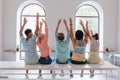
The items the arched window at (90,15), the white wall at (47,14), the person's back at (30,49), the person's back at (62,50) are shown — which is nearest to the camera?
the person's back at (30,49)

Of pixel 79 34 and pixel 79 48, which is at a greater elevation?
pixel 79 34

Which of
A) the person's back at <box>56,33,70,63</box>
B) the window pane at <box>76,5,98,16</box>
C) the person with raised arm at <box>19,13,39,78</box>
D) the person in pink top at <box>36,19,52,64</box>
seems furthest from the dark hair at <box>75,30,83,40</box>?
the window pane at <box>76,5,98,16</box>

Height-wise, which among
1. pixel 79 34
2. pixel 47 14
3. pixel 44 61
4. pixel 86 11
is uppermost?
pixel 86 11

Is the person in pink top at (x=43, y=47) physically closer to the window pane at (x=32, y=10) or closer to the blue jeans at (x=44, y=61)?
the blue jeans at (x=44, y=61)

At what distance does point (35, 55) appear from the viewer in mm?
3590

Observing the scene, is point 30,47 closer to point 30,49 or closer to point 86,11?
point 30,49

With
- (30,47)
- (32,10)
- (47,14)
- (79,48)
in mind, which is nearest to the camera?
(30,47)

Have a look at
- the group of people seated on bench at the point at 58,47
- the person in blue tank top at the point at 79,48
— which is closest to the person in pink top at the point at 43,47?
the group of people seated on bench at the point at 58,47

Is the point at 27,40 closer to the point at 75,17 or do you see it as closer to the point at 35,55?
the point at 35,55

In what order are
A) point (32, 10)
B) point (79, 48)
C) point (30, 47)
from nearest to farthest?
point (30, 47) < point (79, 48) < point (32, 10)

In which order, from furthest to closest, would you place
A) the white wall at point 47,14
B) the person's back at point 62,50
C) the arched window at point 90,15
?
the arched window at point 90,15
the white wall at point 47,14
the person's back at point 62,50

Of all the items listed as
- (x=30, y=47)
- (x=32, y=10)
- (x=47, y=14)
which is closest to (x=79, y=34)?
(x=30, y=47)

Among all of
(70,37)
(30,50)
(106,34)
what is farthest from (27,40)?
(106,34)

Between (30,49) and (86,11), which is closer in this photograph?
(30,49)
